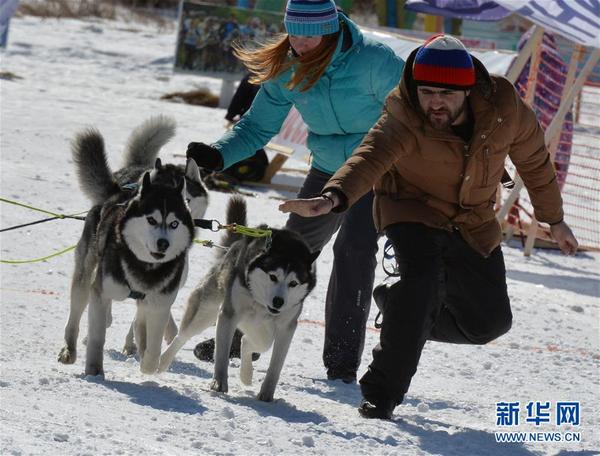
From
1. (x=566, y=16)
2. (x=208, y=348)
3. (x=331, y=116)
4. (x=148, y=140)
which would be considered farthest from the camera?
Result: (x=566, y=16)

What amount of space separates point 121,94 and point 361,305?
38.5 ft

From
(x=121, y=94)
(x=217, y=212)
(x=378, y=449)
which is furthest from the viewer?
(x=121, y=94)

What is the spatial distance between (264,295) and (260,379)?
781 mm

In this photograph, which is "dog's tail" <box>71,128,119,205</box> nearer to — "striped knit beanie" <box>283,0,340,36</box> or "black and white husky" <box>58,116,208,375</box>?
"black and white husky" <box>58,116,208,375</box>

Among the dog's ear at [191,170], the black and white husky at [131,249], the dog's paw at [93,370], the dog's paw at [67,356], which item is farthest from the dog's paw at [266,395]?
the dog's ear at [191,170]

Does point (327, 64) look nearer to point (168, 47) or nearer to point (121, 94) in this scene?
point (121, 94)

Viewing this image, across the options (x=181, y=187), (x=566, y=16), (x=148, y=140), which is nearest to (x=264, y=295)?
(x=181, y=187)

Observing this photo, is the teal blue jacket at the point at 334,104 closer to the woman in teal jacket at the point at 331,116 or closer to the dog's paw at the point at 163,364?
the woman in teal jacket at the point at 331,116

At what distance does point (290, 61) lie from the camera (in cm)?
452

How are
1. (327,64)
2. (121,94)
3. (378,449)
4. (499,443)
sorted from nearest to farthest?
(378,449) < (499,443) < (327,64) < (121,94)

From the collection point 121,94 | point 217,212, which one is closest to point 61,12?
point 121,94

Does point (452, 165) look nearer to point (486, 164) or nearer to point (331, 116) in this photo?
point (486, 164)

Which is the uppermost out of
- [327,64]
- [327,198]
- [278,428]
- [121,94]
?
[327,64]

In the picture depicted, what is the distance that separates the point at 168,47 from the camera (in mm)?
21656
